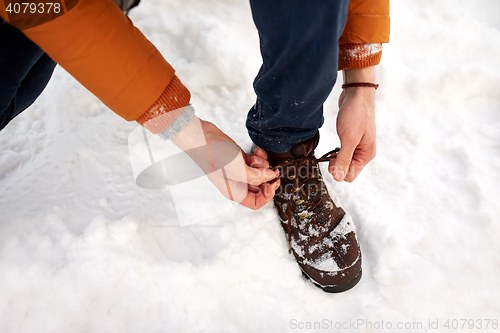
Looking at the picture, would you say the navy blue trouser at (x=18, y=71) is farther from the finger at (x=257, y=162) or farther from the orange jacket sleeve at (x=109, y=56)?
the finger at (x=257, y=162)

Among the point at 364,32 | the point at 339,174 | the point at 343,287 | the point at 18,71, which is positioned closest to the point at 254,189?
the point at 339,174

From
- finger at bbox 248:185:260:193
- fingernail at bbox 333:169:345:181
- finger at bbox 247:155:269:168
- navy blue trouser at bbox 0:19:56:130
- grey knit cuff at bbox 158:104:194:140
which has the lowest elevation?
finger at bbox 248:185:260:193

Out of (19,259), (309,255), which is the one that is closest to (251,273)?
(309,255)

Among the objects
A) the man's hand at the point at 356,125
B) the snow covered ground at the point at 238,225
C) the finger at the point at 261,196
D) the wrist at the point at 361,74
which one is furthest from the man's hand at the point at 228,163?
the wrist at the point at 361,74

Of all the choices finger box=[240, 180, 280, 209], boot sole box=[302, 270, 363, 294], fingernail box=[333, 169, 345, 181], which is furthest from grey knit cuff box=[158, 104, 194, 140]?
boot sole box=[302, 270, 363, 294]

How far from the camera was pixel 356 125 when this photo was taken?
77cm

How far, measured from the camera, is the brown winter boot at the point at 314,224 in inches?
32.9

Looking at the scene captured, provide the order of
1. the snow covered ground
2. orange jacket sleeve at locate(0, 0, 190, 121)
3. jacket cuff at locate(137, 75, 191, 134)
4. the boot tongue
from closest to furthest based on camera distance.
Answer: orange jacket sleeve at locate(0, 0, 190, 121) → jacket cuff at locate(137, 75, 191, 134) → the snow covered ground → the boot tongue

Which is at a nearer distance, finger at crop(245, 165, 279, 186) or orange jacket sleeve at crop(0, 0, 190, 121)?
orange jacket sleeve at crop(0, 0, 190, 121)

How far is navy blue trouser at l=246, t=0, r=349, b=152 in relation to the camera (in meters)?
0.53

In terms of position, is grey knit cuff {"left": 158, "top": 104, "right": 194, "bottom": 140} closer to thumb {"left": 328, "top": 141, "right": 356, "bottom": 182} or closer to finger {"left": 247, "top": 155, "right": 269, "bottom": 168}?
finger {"left": 247, "top": 155, "right": 269, "bottom": 168}

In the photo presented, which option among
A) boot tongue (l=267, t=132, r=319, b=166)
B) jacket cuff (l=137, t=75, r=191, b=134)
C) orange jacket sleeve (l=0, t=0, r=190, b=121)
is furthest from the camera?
boot tongue (l=267, t=132, r=319, b=166)

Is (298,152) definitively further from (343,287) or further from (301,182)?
(343,287)

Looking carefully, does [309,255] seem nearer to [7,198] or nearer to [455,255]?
[455,255]
